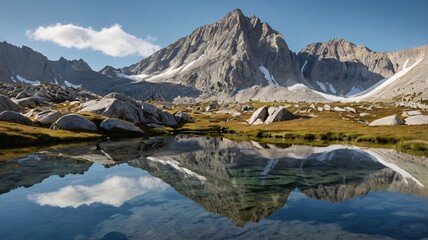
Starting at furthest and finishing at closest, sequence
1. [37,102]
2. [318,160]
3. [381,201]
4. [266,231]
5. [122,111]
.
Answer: [37,102], [122,111], [318,160], [381,201], [266,231]

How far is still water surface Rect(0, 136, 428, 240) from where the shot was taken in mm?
20641

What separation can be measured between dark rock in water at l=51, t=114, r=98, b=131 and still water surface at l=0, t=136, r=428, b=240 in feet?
99.5

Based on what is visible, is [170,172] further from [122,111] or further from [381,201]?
[122,111]

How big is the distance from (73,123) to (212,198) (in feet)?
202

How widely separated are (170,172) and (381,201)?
22275 mm

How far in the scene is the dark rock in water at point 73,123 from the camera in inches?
3063

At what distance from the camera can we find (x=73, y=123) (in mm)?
79875

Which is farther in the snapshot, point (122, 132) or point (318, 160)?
point (122, 132)

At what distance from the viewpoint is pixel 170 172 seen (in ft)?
130

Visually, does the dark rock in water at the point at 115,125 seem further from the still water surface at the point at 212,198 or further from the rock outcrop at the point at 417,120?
the rock outcrop at the point at 417,120

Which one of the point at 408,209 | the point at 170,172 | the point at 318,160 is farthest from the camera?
the point at 318,160

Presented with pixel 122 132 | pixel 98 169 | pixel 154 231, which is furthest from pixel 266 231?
pixel 122 132

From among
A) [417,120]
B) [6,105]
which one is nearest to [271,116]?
[417,120]

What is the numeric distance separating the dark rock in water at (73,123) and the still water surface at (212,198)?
30.3 metres
